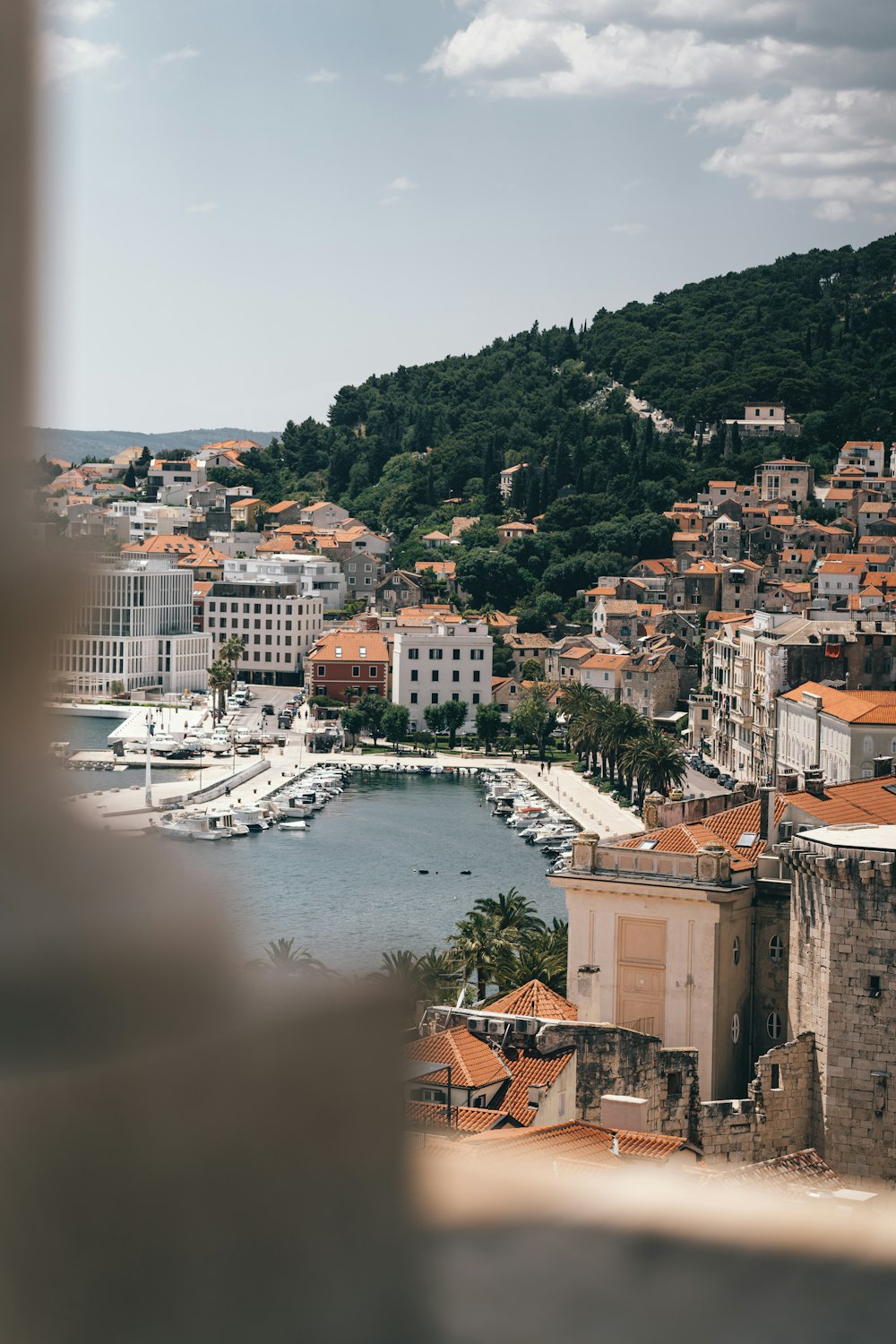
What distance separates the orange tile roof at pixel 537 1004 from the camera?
5266 millimetres

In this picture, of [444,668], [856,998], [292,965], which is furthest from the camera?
[444,668]

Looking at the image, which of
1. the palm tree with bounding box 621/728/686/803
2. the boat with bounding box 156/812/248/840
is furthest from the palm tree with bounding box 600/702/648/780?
the boat with bounding box 156/812/248/840

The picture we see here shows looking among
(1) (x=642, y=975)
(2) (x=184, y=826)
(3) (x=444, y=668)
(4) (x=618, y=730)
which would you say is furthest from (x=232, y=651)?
(2) (x=184, y=826)

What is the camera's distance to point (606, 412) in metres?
35.8

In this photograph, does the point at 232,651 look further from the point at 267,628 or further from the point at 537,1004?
the point at 537,1004

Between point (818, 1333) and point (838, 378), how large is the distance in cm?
3655

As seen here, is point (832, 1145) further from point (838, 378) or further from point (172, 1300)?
point (838, 378)

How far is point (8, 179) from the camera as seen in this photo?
1.31 feet

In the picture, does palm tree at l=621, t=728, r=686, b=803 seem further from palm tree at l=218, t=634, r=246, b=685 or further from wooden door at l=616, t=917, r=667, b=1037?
wooden door at l=616, t=917, r=667, b=1037

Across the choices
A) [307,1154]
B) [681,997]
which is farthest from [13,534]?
[681,997]

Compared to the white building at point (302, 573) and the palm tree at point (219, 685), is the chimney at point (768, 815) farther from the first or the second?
the white building at point (302, 573)

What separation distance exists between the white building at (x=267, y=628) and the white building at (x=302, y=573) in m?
0.48

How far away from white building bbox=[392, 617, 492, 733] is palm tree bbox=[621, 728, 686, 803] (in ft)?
18.8

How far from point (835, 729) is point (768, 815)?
8355 mm
